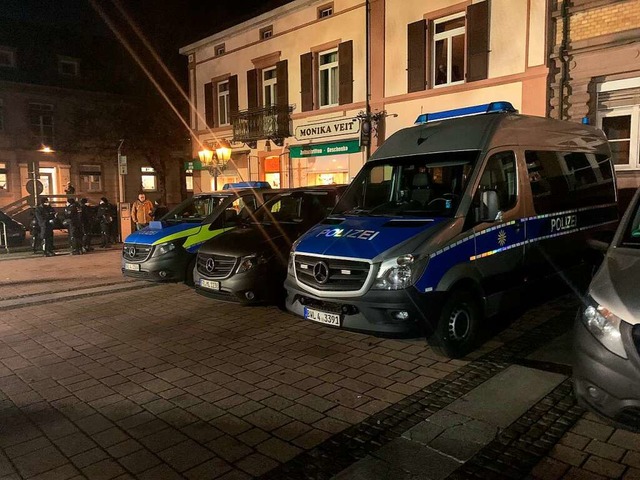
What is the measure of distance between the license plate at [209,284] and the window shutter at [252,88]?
13853 millimetres

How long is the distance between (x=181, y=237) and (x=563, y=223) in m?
6.04

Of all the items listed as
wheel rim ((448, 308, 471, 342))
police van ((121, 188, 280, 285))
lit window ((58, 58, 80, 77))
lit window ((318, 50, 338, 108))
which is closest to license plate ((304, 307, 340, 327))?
wheel rim ((448, 308, 471, 342))

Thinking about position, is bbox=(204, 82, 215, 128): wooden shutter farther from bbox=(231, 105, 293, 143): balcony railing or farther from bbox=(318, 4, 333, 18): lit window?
bbox=(318, 4, 333, 18): lit window

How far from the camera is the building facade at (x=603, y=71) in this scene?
10.7 meters

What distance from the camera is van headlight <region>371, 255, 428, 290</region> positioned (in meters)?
4.81

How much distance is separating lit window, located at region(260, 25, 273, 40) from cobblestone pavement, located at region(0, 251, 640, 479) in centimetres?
1479

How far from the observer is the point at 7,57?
102 ft

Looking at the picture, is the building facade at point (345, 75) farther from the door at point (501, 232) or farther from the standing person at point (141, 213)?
the door at point (501, 232)

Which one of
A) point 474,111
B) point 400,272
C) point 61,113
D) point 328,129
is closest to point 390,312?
point 400,272

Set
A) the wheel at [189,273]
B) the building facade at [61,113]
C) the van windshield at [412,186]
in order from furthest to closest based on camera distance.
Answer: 1. the building facade at [61,113]
2. the wheel at [189,273]
3. the van windshield at [412,186]

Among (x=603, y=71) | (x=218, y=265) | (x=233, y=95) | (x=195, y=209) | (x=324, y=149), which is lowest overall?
(x=218, y=265)

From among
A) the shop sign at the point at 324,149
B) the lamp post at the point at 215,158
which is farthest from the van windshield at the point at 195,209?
the shop sign at the point at 324,149

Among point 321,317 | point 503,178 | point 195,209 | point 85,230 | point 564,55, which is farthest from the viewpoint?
point 85,230

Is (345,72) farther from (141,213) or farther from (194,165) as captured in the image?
(194,165)
